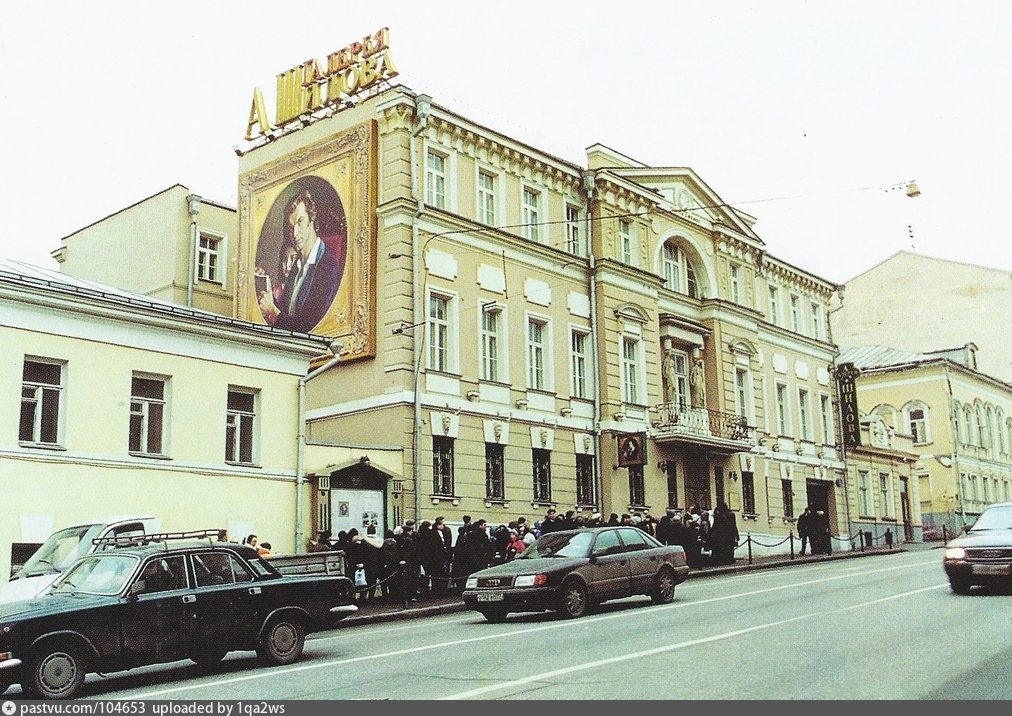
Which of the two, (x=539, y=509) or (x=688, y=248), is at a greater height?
(x=688, y=248)

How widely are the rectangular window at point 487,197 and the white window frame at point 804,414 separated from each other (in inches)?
790

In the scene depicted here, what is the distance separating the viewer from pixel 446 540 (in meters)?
23.7

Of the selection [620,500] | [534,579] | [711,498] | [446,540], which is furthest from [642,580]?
[711,498]

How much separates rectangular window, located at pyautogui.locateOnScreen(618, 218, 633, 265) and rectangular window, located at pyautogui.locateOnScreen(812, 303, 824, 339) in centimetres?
1625

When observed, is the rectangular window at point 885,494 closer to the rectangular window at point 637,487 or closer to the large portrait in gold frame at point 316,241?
the rectangular window at point 637,487

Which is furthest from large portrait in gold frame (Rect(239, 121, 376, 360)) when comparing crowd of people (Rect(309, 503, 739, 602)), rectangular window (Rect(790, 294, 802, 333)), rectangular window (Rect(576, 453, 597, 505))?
rectangular window (Rect(790, 294, 802, 333))

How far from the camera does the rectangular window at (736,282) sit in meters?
40.7

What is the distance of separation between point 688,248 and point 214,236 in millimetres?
16567

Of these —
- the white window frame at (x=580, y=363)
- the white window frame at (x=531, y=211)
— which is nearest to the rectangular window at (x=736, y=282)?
the white window frame at (x=580, y=363)

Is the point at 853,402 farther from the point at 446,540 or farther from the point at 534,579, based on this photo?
the point at 534,579

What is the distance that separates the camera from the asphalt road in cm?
938

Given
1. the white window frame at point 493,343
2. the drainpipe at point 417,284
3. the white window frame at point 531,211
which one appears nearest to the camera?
the drainpipe at point 417,284

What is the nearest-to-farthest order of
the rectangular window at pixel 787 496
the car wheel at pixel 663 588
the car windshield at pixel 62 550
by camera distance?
the car windshield at pixel 62 550
the car wheel at pixel 663 588
the rectangular window at pixel 787 496

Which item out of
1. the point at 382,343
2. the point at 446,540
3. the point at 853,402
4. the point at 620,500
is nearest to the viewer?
the point at 446,540
